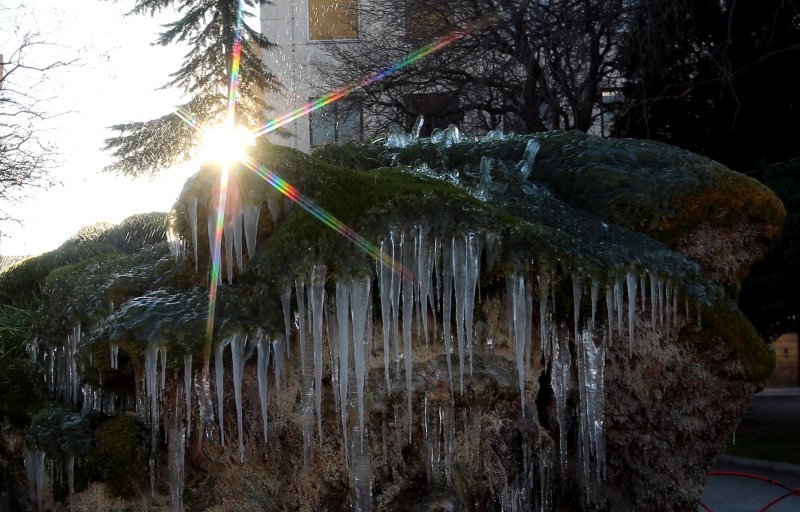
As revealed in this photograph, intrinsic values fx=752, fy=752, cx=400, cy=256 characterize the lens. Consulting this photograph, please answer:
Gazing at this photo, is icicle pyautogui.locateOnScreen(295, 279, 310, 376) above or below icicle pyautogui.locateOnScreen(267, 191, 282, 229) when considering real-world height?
below

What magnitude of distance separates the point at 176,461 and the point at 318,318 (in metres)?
1.11

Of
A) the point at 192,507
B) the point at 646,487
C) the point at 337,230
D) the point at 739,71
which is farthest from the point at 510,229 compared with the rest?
the point at 739,71

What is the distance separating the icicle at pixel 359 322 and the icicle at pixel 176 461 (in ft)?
3.20

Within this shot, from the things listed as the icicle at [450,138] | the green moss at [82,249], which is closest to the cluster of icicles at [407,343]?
the icicle at [450,138]

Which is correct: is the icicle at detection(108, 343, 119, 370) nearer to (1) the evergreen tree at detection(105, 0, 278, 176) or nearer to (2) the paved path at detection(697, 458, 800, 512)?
(2) the paved path at detection(697, 458, 800, 512)

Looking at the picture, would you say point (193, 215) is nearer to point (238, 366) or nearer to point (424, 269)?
point (238, 366)

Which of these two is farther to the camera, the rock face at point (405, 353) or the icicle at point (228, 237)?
the icicle at point (228, 237)

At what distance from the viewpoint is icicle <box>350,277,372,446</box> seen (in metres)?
3.87

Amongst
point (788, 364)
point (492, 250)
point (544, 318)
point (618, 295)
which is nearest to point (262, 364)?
point (492, 250)

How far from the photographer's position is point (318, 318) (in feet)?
12.6

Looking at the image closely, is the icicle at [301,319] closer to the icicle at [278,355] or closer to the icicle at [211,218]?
the icicle at [278,355]

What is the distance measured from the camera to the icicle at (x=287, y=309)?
12.7ft

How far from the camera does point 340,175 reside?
436 cm

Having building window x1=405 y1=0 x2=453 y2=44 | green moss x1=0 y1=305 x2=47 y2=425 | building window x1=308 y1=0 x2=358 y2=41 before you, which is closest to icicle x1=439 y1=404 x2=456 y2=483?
green moss x1=0 y1=305 x2=47 y2=425
